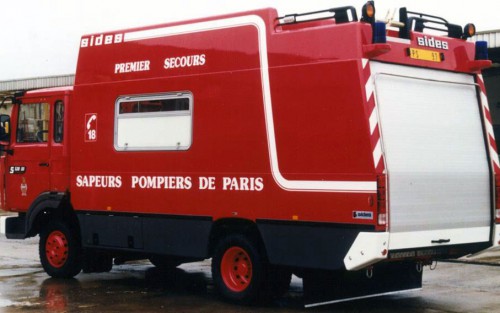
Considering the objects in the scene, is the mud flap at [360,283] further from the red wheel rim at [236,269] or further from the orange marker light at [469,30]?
the orange marker light at [469,30]

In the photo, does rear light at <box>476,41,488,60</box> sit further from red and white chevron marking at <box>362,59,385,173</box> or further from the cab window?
the cab window

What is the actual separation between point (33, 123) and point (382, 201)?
6.01 meters

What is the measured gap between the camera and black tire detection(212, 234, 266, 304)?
10.0 m

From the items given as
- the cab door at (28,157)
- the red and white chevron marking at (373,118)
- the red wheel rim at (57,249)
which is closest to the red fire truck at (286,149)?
the red and white chevron marking at (373,118)

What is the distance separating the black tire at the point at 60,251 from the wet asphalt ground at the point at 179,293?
0.53ft

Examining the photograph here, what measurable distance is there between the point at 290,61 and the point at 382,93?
1.10 metres

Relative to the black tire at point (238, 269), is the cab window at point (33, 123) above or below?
above

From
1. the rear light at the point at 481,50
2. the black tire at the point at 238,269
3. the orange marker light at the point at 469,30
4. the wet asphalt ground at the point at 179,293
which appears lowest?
the wet asphalt ground at the point at 179,293

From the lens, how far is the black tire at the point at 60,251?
12.4 meters

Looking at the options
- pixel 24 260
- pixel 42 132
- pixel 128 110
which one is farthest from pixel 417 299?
pixel 24 260

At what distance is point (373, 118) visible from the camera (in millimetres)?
9125

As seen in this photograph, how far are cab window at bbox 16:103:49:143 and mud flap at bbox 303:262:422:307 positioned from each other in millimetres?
4625

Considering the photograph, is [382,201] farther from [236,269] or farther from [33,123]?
[33,123]

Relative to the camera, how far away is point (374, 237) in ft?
29.4
